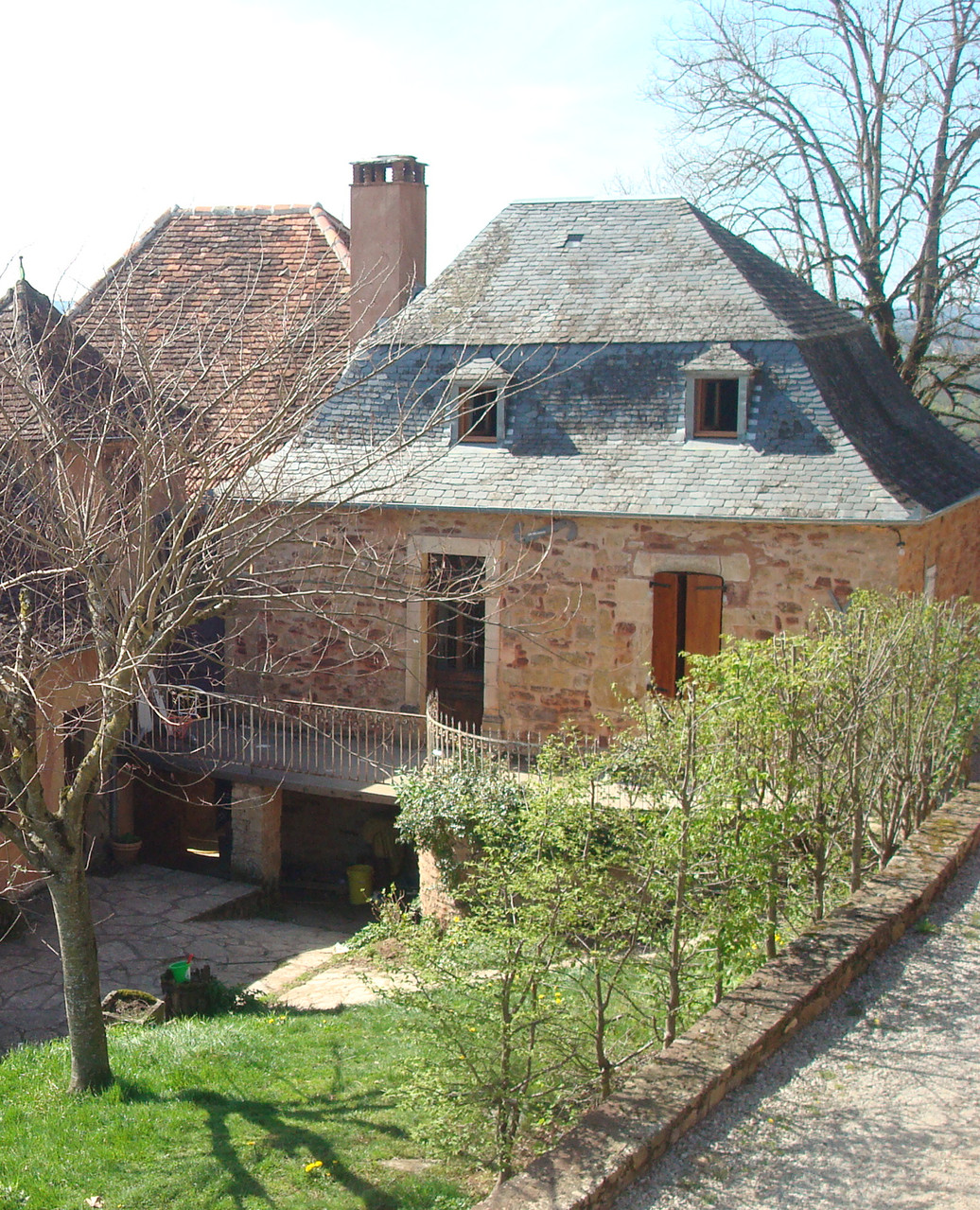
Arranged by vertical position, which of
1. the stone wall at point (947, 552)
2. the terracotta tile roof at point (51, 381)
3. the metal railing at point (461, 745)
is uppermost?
the terracotta tile roof at point (51, 381)

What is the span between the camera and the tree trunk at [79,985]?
816cm

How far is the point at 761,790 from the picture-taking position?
7062 millimetres

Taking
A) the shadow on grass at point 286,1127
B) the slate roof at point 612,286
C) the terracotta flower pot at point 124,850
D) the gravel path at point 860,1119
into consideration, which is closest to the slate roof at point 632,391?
the slate roof at point 612,286

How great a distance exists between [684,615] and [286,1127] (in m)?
7.64

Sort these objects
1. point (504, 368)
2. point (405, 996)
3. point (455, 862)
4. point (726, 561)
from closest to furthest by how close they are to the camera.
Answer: point (405, 996), point (455, 862), point (726, 561), point (504, 368)

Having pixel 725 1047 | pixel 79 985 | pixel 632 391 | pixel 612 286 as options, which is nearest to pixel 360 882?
pixel 632 391

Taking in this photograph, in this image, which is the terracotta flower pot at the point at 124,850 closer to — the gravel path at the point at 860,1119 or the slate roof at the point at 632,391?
the slate roof at the point at 632,391

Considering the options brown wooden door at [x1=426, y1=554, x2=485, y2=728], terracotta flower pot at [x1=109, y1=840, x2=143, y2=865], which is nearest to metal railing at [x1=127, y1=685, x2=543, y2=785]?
brown wooden door at [x1=426, y1=554, x2=485, y2=728]

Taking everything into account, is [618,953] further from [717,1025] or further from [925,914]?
[925,914]

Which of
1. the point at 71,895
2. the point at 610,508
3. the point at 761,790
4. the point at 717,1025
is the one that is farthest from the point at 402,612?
the point at 717,1025

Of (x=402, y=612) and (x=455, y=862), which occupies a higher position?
(x=402, y=612)

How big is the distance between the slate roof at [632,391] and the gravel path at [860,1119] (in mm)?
7195

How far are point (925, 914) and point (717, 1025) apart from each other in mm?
2212

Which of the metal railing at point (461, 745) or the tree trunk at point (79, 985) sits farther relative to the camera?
the metal railing at point (461, 745)
